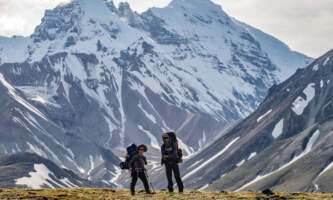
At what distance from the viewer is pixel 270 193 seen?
45375 mm

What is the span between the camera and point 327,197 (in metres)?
42.8

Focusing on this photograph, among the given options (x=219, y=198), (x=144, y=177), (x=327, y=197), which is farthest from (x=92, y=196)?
(x=327, y=197)

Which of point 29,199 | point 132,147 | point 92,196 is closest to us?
point 29,199

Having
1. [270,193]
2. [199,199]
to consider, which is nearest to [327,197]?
[270,193]

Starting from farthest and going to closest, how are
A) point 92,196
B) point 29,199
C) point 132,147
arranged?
point 132,147 < point 92,196 < point 29,199

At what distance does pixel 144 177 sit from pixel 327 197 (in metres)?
12.3

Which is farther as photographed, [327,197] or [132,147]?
[132,147]

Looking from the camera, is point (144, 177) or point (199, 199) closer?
point (199, 199)

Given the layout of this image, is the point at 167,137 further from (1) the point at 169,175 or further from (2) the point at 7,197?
(2) the point at 7,197

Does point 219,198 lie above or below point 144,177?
below

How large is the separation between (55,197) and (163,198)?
21.6ft

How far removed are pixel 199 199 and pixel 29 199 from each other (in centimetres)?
1003

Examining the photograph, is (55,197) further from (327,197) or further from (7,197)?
(327,197)

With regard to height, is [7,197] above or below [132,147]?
below
